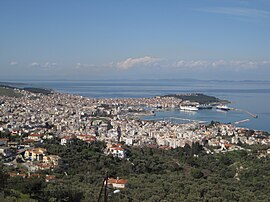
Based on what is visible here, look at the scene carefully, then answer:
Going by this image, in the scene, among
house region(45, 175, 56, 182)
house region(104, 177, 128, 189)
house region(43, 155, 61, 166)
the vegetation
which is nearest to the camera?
the vegetation

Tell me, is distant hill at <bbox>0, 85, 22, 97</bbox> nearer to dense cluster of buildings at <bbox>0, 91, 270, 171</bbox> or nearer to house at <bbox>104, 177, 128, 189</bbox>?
dense cluster of buildings at <bbox>0, 91, 270, 171</bbox>

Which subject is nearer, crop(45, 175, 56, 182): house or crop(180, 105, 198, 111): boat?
crop(45, 175, 56, 182): house

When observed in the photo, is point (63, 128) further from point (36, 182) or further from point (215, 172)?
point (36, 182)

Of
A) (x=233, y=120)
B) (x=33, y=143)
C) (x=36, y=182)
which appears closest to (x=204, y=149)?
(x=33, y=143)

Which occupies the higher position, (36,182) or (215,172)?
(36,182)

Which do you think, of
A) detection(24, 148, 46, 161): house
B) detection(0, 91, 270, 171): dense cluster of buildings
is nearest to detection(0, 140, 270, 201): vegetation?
detection(24, 148, 46, 161): house

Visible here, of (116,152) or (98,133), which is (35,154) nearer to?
(116,152)

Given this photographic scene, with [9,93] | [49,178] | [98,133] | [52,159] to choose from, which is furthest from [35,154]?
[9,93]
